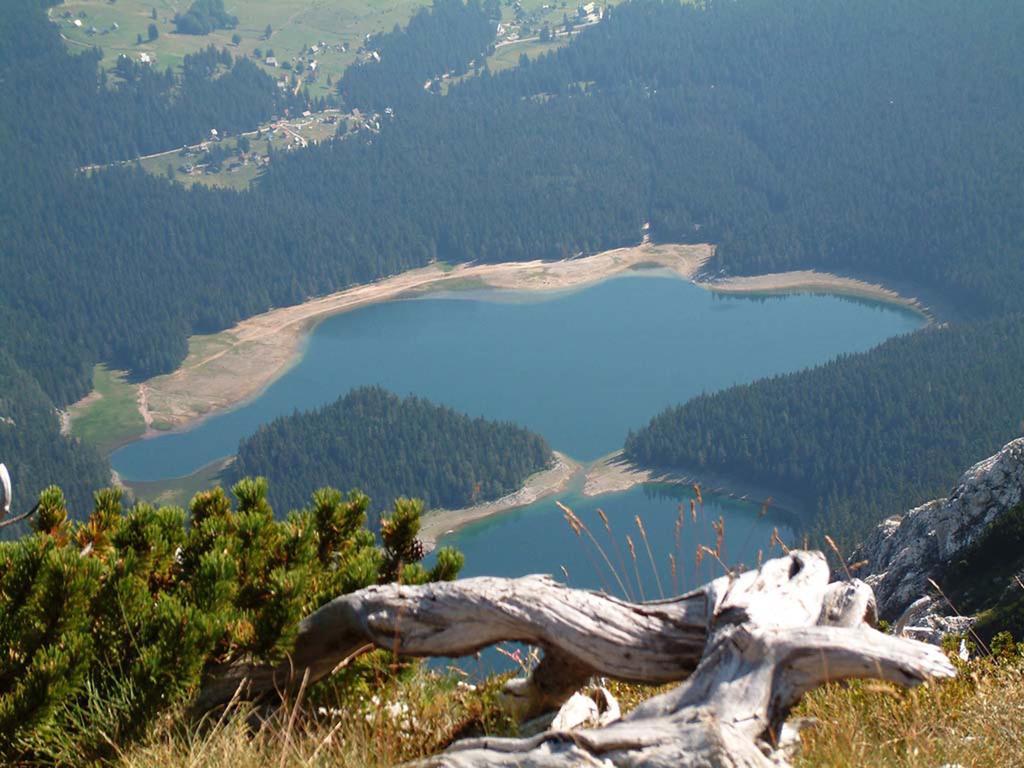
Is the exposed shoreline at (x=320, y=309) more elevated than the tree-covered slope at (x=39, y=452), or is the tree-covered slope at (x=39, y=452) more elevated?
the tree-covered slope at (x=39, y=452)

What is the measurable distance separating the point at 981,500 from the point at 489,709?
19839mm

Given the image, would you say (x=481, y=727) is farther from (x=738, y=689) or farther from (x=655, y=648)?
(x=738, y=689)

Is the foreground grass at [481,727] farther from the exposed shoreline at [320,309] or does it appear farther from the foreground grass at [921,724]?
the exposed shoreline at [320,309]

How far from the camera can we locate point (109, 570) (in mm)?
8539

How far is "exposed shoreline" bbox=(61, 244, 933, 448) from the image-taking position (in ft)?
512

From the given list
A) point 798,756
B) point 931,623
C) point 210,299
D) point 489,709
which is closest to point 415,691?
point 489,709

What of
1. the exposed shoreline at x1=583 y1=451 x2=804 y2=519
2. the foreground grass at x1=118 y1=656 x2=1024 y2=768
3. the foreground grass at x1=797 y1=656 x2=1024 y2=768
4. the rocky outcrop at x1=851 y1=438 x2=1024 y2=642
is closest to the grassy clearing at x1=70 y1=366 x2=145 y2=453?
the exposed shoreline at x1=583 y1=451 x2=804 y2=519

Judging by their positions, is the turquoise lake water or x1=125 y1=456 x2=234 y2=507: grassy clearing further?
the turquoise lake water

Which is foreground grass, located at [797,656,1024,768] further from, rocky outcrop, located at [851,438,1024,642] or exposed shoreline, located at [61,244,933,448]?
exposed shoreline, located at [61,244,933,448]

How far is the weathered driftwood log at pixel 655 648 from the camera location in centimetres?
703

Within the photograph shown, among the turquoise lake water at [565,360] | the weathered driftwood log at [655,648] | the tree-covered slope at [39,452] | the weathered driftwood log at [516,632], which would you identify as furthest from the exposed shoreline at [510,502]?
the weathered driftwood log at [655,648]

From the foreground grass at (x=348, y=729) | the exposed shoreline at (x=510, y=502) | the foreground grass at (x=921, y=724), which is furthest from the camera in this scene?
the exposed shoreline at (x=510, y=502)

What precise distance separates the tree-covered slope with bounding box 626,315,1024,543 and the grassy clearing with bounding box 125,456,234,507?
3833cm

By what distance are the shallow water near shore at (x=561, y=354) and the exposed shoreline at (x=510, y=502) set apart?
5633 mm
